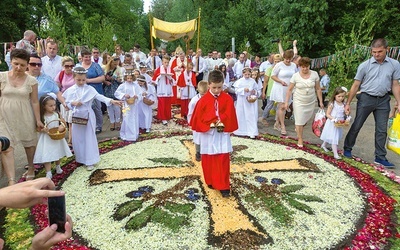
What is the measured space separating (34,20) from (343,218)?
3027 cm

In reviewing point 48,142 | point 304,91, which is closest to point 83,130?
point 48,142

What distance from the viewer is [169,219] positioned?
14.8 ft

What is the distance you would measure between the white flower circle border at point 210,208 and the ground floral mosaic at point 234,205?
0.05 feet

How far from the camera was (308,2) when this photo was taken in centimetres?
2077

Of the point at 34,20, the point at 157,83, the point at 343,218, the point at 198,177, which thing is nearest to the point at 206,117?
the point at 198,177

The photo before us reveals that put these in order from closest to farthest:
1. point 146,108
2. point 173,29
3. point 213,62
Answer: point 146,108 < point 173,29 < point 213,62

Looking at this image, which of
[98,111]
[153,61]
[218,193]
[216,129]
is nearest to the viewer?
[216,129]

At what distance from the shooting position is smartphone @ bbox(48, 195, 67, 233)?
1.53 m

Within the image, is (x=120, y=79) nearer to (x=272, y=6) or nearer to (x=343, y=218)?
(x=343, y=218)

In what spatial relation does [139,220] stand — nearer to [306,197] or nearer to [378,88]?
[306,197]

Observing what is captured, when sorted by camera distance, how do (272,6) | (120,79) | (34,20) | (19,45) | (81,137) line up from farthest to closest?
1. (34,20)
2. (272,6)
3. (120,79)
4. (19,45)
5. (81,137)

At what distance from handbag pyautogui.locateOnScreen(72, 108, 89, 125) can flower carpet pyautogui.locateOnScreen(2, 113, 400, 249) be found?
1.00 meters

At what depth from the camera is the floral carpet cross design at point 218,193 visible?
4207mm

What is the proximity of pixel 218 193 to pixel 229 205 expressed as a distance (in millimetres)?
415
